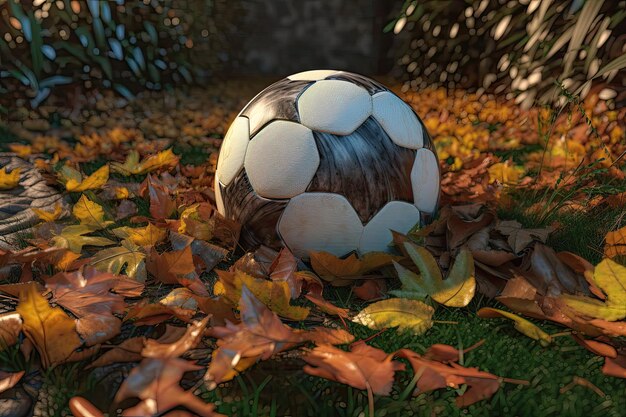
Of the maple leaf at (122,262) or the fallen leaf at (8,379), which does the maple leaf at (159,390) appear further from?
the maple leaf at (122,262)

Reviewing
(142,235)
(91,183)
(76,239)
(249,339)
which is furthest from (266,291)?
(91,183)

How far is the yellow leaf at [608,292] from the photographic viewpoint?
1486mm

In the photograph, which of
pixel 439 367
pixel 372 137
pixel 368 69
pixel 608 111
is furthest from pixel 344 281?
pixel 368 69

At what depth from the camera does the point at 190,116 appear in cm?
508

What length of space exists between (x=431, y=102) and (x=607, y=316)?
13.3ft

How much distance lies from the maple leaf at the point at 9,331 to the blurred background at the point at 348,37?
249 cm

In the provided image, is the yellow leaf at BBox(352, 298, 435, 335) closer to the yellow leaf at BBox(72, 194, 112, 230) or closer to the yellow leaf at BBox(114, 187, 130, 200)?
the yellow leaf at BBox(72, 194, 112, 230)

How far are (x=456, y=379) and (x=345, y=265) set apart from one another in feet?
1.95

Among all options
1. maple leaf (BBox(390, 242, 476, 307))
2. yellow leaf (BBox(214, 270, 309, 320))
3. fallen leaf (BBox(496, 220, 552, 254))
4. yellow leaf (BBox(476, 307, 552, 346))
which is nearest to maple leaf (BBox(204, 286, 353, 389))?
yellow leaf (BBox(214, 270, 309, 320))

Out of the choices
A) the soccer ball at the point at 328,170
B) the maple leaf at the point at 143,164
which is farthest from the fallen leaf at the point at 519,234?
the maple leaf at the point at 143,164

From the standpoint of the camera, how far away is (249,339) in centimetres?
124

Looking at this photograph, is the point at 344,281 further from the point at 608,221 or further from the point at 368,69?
the point at 368,69

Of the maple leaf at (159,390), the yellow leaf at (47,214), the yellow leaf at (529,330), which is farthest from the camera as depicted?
the yellow leaf at (47,214)

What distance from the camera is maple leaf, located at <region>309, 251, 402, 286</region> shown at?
174cm
